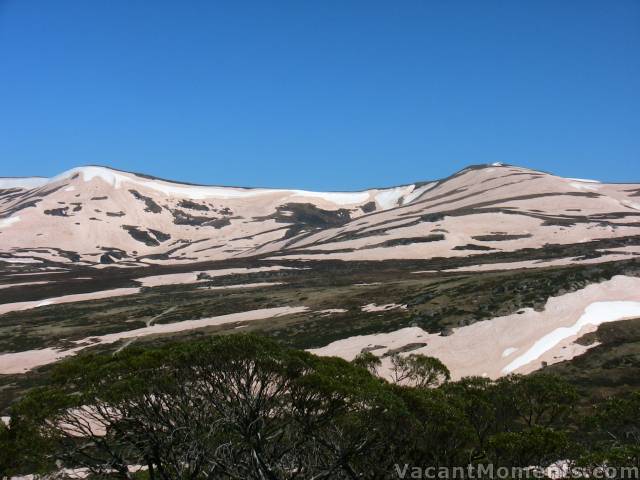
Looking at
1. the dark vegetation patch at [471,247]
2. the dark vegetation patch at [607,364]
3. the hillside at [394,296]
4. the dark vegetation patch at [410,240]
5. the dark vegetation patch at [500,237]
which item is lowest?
the dark vegetation patch at [607,364]

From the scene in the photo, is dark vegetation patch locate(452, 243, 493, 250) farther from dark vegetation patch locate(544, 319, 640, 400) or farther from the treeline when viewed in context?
the treeline

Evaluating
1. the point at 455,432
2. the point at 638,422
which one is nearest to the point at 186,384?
the point at 455,432

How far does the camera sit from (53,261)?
7579 inches

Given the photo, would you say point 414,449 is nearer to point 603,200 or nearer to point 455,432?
point 455,432

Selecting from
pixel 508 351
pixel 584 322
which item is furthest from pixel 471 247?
pixel 508 351

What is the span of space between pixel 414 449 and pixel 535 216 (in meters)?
160

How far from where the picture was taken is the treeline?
19.7 m

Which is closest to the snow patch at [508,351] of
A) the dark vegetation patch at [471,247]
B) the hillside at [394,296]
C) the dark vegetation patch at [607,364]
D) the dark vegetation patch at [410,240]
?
the hillside at [394,296]

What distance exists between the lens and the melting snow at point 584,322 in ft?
157

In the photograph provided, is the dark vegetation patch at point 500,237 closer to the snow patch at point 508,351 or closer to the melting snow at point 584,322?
the melting snow at point 584,322

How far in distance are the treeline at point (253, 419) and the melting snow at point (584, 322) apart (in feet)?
86.1

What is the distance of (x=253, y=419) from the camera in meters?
20.5

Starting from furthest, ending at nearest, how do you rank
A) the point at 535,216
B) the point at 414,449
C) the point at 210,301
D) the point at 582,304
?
the point at 535,216 → the point at 210,301 → the point at 582,304 → the point at 414,449

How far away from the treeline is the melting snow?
86.1 feet
